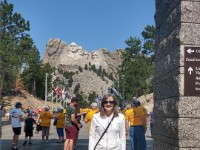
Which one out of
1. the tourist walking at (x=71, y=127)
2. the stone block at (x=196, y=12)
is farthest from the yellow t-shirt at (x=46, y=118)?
the stone block at (x=196, y=12)

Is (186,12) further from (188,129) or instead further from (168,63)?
(188,129)

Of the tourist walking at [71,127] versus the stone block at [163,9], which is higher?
the stone block at [163,9]

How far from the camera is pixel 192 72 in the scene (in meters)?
6.00

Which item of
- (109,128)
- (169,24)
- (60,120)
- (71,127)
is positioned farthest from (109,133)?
(60,120)

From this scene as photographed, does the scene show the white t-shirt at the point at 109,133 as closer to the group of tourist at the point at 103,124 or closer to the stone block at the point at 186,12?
the group of tourist at the point at 103,124

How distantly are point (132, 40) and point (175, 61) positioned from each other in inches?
2420

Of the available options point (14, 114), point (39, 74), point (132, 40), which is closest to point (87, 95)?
point (39, 74)

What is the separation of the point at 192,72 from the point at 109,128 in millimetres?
1868

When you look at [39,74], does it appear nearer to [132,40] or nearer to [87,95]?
[132,40]

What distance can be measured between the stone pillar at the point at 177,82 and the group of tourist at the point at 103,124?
797mm

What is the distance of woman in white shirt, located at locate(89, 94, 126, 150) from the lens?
16.0ft

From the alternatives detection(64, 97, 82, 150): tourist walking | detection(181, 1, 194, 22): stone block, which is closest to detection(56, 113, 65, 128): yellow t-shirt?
detection(64, 97, 82, 150): tourist walking

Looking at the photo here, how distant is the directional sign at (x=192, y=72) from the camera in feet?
19.6

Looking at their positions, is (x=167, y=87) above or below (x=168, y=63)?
Answer: below
